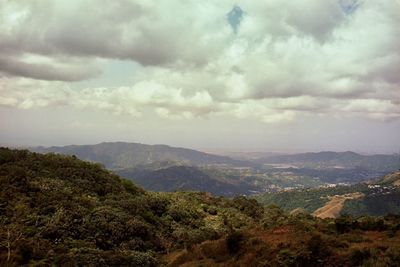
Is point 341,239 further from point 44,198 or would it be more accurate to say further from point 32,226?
point 44,198

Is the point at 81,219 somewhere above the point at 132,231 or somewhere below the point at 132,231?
above

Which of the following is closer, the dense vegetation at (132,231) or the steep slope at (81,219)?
the dense vegetation at (132,231)

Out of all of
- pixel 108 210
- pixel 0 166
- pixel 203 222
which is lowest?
pixel 203 222

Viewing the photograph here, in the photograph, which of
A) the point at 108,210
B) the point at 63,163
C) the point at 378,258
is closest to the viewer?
the point at 378,258

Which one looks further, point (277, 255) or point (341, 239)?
point (341, 239)

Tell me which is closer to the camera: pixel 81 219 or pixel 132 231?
pixel 81 219

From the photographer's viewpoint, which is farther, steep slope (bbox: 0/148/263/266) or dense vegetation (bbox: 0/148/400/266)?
steep slope (bbox: 0/148/263/266)

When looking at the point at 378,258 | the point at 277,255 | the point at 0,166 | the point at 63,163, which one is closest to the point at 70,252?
the point at 277,255

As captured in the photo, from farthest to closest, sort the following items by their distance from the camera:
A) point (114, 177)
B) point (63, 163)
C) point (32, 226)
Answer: point (114, 177) → point (63, 163) → point (32, 226)
